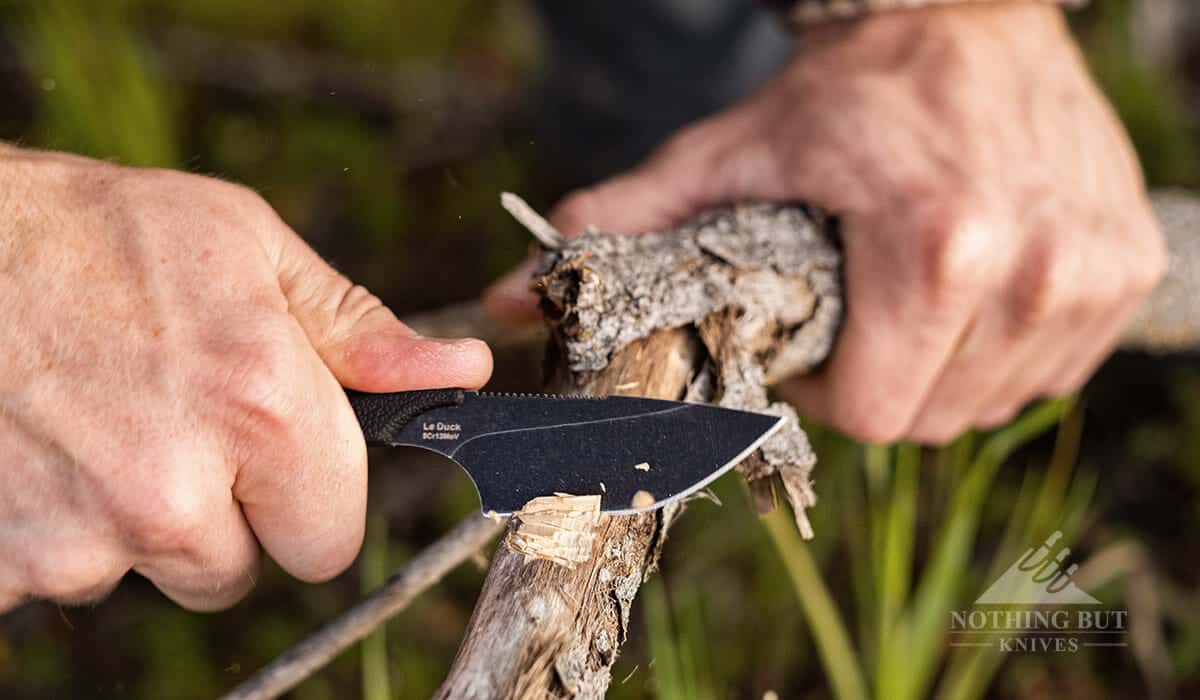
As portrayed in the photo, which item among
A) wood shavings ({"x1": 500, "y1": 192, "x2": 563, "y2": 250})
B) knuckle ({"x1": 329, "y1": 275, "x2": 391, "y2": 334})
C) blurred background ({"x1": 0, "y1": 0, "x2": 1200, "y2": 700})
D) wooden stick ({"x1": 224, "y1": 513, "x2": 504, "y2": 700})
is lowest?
blurred background ({"x1": 0, "y1": 0, "x2": 1200, "y2": 700})

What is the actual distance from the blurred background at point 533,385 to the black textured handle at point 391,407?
285mm

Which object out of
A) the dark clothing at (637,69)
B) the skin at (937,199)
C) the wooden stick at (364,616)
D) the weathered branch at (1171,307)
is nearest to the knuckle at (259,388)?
the wooden stick at (364,616)

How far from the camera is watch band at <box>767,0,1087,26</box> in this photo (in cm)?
157

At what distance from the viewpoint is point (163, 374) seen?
91cm

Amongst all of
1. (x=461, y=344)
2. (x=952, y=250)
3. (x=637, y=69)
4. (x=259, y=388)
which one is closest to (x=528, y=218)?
(x=461, y=344)

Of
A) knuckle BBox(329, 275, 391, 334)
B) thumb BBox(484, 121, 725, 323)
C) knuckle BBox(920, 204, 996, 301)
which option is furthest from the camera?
thumb BBox(484, 121, 725, 323)

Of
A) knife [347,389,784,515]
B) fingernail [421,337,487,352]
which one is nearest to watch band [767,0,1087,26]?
knife [347,389,784,515]

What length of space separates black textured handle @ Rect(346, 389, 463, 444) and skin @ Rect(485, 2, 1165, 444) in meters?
0.40

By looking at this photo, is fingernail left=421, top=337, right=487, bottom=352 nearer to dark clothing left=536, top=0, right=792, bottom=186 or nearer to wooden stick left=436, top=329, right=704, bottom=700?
wooden stick left=436, top=329, right=704, bottom=700

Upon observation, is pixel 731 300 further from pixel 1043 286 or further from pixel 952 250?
pixel 1043 286

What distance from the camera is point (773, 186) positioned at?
145 centimetres

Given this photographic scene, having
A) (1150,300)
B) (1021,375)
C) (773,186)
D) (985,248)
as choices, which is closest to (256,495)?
(773,186)

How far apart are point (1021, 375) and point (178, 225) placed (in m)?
1.43

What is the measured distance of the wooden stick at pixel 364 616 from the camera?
3.52ft
